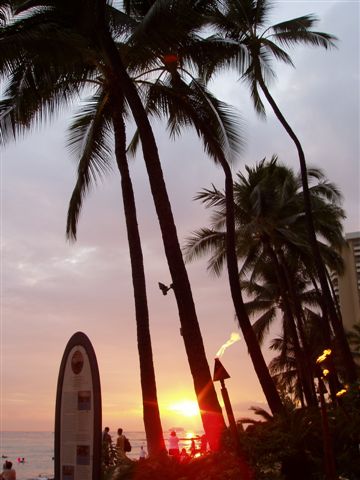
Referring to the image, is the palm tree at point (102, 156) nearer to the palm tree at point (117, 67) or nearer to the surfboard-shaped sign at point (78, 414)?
the palm tree at point (117, 67)

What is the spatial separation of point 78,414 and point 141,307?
6027mm

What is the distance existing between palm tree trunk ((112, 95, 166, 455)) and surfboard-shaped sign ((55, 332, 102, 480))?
13.9 feet

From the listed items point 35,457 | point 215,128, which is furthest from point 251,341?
point 35,457

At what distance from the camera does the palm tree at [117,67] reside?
32.8 ft

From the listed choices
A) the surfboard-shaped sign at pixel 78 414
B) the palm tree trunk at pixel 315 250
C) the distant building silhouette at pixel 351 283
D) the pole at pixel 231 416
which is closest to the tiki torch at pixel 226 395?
the pole at pixel 231 416

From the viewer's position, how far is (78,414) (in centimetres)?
622

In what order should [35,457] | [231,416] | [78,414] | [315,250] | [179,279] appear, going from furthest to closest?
[35,457] < [315,250] < [179,279] < [231,416] < [78,414]

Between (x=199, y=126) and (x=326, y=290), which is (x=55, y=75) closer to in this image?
(x=199, y=126)

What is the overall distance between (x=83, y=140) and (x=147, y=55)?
3.37 m

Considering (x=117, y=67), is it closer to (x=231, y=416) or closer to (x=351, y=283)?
(x=231, y=416)

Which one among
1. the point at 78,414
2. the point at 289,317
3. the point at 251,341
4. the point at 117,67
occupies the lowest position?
the point at 78,414

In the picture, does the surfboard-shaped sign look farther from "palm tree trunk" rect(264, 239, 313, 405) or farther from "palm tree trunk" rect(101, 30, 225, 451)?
"palm tree trunk" rect(264, 239, 313, 405)

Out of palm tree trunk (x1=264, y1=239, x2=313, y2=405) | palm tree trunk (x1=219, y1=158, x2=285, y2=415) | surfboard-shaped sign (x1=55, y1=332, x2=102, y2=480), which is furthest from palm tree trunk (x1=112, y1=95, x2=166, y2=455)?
palm tree trunk (x1=264, y1=239, x2=313, y2=405)

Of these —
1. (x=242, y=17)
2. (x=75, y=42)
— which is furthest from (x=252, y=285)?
(x=75, y=42)
